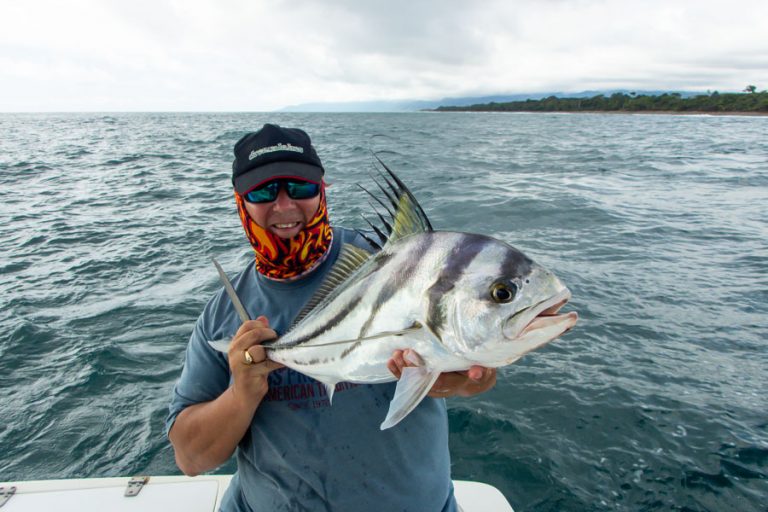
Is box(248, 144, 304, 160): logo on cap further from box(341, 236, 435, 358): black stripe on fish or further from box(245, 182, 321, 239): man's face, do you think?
box(341, 236, 435, 358): black stripe on fish

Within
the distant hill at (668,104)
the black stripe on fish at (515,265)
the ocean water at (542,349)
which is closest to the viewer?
the black stripe on fish at (515,265)

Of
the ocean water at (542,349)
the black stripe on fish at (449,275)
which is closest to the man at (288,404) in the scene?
the black stripe on fish at (449,275)

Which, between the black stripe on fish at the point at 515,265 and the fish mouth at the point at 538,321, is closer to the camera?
the fish mouth at the point at 538,321

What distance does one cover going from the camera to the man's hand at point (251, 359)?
6.58ft

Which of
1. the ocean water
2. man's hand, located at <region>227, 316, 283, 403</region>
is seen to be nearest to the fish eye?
man's hand, located at <region>227, 316, 283, 403</region>

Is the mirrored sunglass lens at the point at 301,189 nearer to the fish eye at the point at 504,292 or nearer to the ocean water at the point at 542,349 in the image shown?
the fish eye at the point at 504,292

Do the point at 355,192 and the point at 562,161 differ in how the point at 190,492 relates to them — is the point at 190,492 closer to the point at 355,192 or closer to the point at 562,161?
the point at 355,192

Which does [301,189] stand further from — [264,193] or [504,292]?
[504,292]

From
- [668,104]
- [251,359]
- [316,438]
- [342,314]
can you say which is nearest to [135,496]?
[316,438]

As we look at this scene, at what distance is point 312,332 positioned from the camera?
2.11 metres

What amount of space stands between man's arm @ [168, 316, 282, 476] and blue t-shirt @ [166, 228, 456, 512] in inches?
4.9

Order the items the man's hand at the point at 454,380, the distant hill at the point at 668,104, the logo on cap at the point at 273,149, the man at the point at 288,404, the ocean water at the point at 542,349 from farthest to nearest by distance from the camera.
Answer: the distant hill at the point at 668,104
the ocean water at the point at 542,349
the logo on cap at the point at 273,149
the man at the point at 288,404
the man's hand at the point at 454,380

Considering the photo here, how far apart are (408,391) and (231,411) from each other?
88 centimetres

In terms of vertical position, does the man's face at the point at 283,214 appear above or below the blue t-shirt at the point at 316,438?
above
